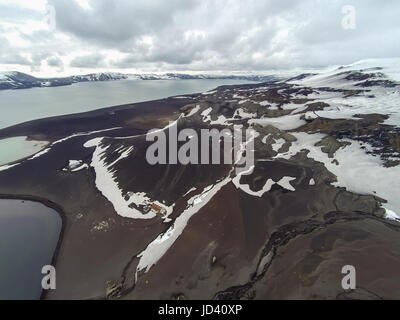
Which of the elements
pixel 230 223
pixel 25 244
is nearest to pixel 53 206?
pixel 25 244

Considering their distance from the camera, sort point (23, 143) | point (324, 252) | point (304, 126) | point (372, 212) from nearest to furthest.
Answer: point (324, 252) < point (372, 212) < point (304, 126) < point (23, 143)

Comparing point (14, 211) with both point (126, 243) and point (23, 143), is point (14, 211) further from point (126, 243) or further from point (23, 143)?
point (23, 143)

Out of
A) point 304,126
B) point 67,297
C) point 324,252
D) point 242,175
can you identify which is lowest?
point 67,297

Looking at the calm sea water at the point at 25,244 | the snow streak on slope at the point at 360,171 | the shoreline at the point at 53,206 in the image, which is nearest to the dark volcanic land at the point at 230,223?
the shoreline at the point at 53,206

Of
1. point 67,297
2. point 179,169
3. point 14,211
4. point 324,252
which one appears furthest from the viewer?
point 179,169

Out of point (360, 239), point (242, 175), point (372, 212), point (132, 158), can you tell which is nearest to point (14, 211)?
point (132, 158)

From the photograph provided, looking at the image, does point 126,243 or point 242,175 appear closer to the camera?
point 126,243
